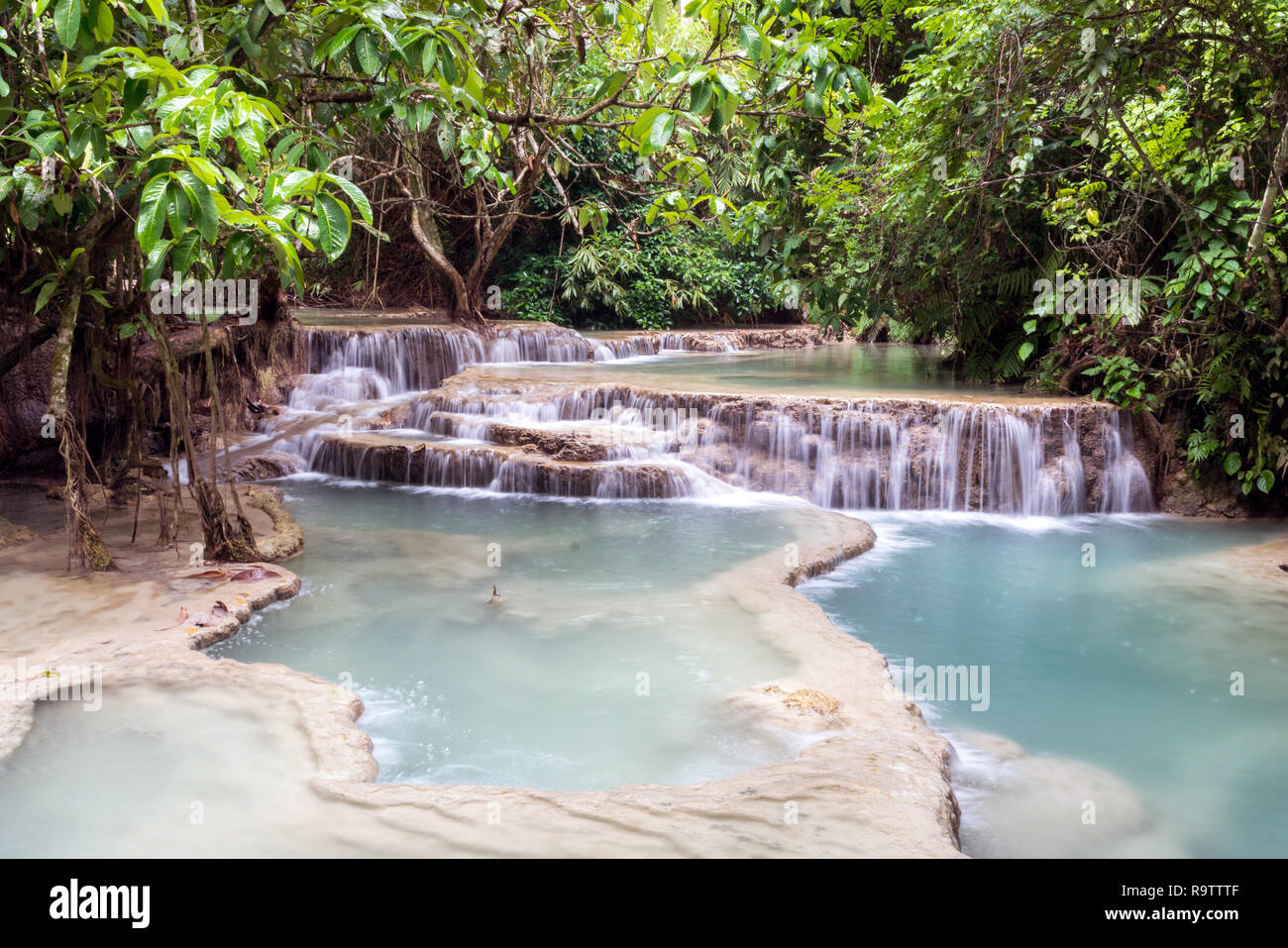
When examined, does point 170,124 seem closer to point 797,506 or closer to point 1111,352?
point 797,506

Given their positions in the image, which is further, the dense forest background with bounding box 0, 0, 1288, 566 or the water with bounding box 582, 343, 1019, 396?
the water with bounding box 582, 343, 1019, 396

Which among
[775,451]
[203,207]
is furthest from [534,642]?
[775,451]

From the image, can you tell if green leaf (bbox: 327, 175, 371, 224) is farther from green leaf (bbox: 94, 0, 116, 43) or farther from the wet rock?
the wet rock

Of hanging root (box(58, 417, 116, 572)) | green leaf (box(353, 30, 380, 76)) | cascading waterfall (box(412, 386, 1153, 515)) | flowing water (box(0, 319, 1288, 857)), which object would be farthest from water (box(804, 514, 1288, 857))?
hanging root (box(58, 417, 116, 572))

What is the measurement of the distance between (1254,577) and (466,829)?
6.74m

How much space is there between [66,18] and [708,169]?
20.0 ft

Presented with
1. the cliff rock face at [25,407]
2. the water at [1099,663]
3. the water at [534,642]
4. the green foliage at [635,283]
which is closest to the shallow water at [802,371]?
the green foliage at [635,283]

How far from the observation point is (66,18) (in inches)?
138

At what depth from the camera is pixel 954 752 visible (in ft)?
15.8

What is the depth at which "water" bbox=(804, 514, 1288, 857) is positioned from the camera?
4.32 metres

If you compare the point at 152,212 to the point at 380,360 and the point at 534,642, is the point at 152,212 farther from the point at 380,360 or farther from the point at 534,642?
the point at 380,360

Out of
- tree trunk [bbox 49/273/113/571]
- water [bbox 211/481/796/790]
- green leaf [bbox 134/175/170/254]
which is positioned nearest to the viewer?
green leaf [bbox 134/175/170/254]

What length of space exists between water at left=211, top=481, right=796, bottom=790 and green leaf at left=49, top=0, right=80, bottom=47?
A: 10.2ft

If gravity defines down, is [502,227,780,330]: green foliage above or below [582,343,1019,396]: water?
above
